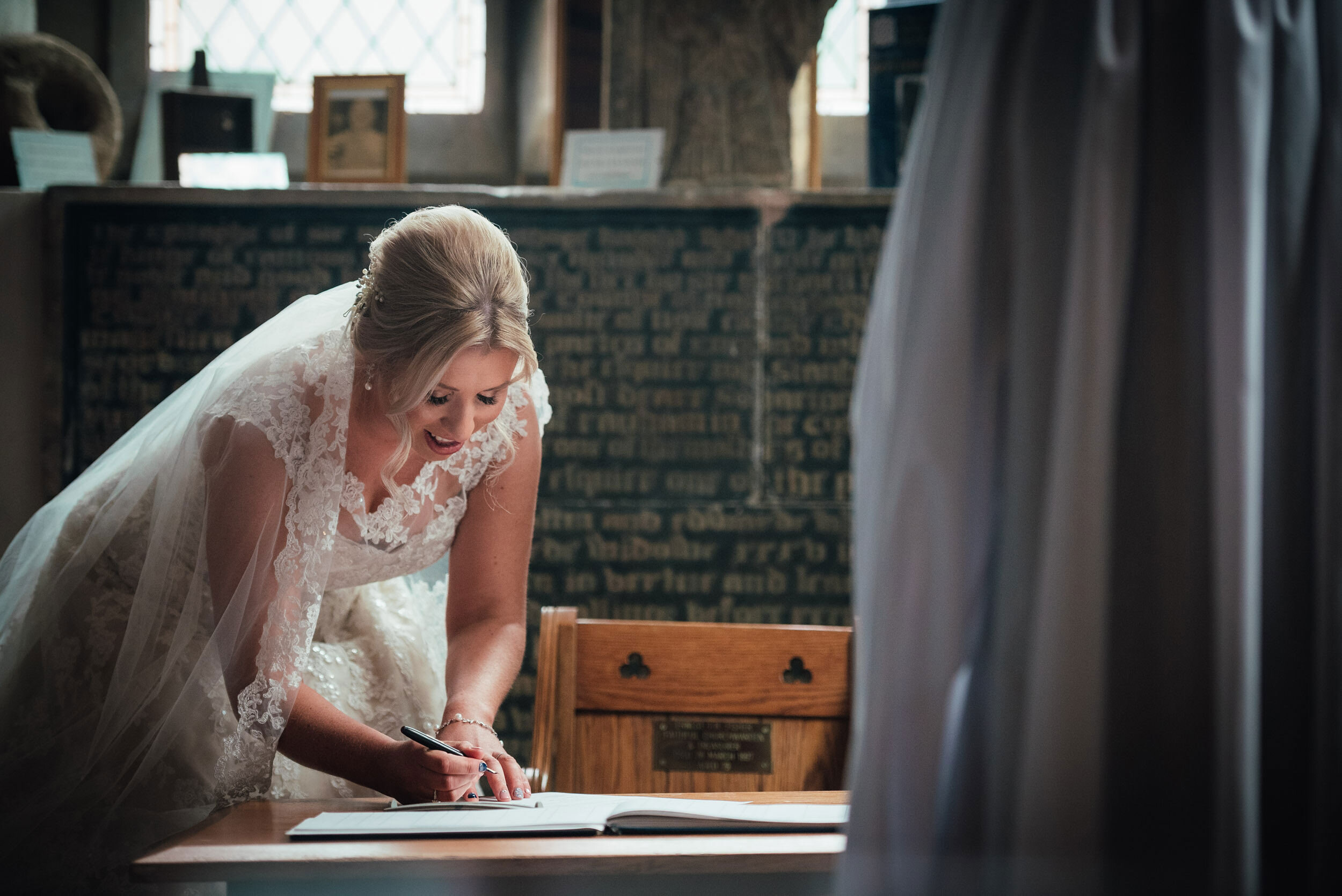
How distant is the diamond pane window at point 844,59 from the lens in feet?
12.2

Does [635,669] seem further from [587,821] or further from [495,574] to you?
[587,821]

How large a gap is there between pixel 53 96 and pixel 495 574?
236 cm

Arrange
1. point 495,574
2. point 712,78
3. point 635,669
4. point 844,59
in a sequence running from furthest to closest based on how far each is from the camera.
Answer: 1. point 844,59
2. point 712,78
3. point 495,574
4. point 635,669

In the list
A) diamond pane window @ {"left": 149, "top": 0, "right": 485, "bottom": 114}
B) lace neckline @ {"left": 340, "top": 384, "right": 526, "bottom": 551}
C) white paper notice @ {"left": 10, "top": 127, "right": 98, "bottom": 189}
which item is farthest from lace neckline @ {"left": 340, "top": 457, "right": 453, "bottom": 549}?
diamond pane window @ {"left": 149, "top": 0, "right": 485, "bottom": 114}

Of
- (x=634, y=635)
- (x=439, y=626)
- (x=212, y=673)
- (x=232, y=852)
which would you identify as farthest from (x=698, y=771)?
(x=232, y=852)

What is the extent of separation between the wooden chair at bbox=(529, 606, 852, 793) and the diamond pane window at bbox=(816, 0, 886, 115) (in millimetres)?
2465

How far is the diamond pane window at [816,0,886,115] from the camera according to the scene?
373 centimetres

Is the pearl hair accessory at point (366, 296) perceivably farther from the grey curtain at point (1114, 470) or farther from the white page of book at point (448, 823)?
the grey curtain at point (1114, 470)

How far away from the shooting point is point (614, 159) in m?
3.14

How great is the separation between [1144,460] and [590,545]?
231 cm

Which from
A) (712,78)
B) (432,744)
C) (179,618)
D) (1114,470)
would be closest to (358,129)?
(712,78)

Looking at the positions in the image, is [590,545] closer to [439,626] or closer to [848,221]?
[439,626]

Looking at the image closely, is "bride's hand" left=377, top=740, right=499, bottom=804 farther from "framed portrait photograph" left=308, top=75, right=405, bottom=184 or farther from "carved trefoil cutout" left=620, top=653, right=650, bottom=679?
"framed portrait photograph" left=308, top=75, right=405, bottom=184

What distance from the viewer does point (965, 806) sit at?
75 cm
